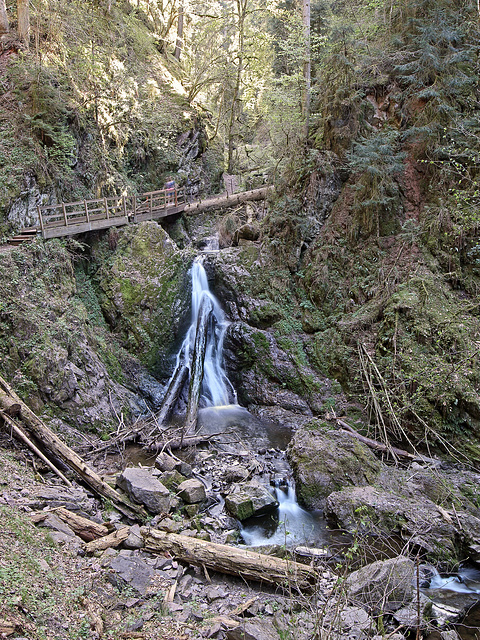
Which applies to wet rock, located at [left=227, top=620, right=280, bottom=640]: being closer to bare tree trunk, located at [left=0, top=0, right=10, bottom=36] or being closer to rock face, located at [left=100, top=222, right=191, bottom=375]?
rock face, located at [left=100, top=222, right=191, bottom=375]

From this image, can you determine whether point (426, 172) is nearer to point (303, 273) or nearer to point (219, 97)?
point (303, 273)

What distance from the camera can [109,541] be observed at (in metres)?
5.13

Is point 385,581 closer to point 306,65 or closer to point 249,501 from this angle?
point 249,501

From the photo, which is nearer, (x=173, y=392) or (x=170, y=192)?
(x=173, y=392)

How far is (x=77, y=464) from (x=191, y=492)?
193cm

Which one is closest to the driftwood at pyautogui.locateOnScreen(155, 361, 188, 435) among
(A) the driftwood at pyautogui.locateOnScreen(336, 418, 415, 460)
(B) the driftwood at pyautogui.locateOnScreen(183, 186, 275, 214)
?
(A) the driftwood at pyautogui.locateOnScreen(336, 418, 415, 460)

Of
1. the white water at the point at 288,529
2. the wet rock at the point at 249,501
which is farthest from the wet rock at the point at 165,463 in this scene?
the white water at the point at 288,529

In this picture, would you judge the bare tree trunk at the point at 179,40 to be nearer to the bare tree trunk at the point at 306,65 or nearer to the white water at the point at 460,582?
the bare tree trunk at the point at 306,65

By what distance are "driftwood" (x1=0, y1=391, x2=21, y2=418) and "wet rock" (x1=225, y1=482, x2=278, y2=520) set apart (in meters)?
3.83

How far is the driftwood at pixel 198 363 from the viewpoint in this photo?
35.3ft

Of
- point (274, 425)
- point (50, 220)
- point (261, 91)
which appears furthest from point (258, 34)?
point (274, 425)

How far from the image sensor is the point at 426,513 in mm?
6859

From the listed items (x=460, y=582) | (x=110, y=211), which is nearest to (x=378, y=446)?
(x=460, y=582)

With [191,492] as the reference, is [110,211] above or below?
above
